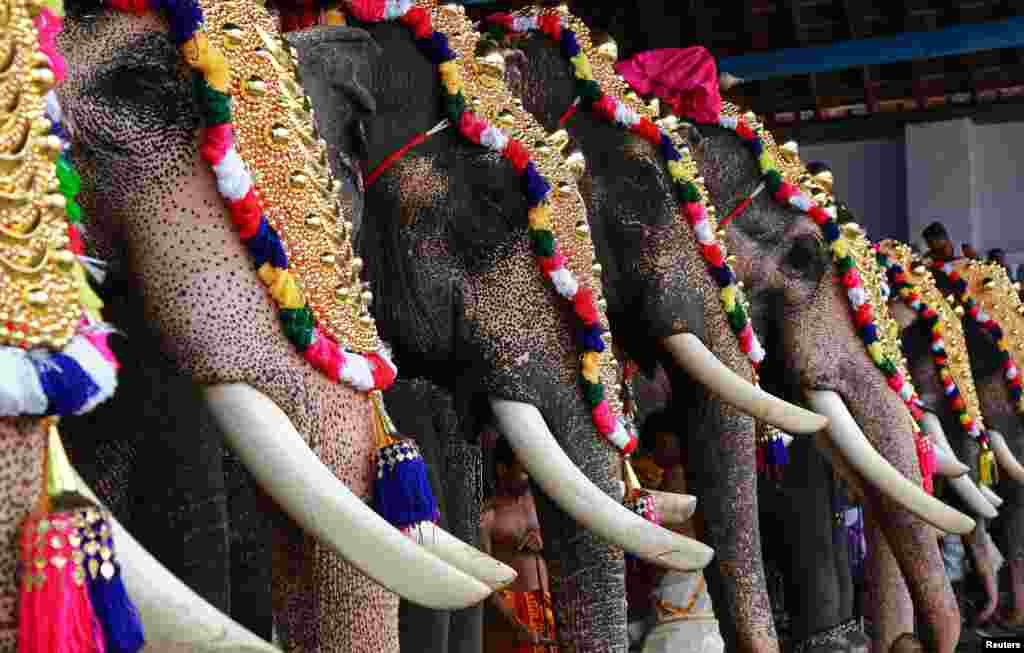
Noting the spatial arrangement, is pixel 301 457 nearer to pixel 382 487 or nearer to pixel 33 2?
pixel 382 487

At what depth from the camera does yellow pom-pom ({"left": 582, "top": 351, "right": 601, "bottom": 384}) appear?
2256 mm

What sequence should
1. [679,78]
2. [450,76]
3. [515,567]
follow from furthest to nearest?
[679,78], [515,567], [450,76]

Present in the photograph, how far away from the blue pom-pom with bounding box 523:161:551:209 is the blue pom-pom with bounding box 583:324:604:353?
179 mm

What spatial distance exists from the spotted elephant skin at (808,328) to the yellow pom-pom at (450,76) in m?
1.05

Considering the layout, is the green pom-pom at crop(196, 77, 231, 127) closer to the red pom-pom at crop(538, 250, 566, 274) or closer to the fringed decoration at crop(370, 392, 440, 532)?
the fringed decoration at crop(370, 392, 440, 532)

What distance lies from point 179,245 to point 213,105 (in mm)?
113

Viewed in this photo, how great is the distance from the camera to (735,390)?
2756 millimetres

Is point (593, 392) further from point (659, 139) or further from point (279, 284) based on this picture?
point (279, 284)

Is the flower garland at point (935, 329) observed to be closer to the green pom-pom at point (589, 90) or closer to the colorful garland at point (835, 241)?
the colorful garland at point (835, 241)

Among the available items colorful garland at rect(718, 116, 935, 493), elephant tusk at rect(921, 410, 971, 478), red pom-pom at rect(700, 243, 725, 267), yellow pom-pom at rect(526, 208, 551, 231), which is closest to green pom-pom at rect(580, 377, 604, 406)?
yellow pom-pom at rect(526, 208, 551, 231)

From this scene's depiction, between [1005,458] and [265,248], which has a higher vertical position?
[265,248]

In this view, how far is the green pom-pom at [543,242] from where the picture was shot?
228cm

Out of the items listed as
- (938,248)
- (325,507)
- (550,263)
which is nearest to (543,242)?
(550,263)

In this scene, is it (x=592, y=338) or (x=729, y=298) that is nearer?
(x=592, y=338)
